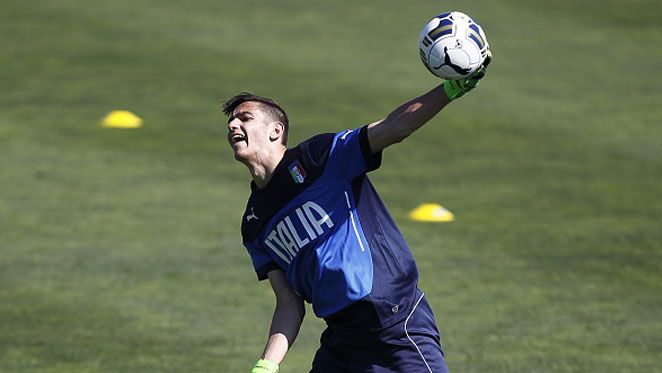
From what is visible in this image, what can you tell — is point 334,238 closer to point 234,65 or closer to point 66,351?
point 66,351

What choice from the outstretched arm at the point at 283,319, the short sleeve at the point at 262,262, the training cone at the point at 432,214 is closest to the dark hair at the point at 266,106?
the short sleeve at the point at 262,262

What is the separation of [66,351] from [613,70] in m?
11.4

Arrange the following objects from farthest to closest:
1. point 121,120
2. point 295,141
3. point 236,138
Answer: point 121,120, point 295,141, point 236,138

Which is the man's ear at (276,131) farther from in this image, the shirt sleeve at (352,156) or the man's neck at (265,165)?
the shirt sleeve at (352,156)

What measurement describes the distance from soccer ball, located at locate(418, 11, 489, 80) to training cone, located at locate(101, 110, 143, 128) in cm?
993

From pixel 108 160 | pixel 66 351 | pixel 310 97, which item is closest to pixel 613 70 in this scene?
pixel 310 97

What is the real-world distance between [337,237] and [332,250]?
79mm

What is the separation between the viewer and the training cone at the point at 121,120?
54.1 ft

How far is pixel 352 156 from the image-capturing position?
6.96 metres

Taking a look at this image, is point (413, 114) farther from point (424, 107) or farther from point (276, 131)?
point (276, 131)

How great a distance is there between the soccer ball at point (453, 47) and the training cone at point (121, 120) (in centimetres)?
993

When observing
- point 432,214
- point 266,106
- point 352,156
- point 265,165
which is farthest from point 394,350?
point 432,214

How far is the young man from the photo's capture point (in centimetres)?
709

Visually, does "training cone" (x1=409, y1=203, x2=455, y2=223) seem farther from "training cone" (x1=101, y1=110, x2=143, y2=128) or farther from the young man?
the young man
